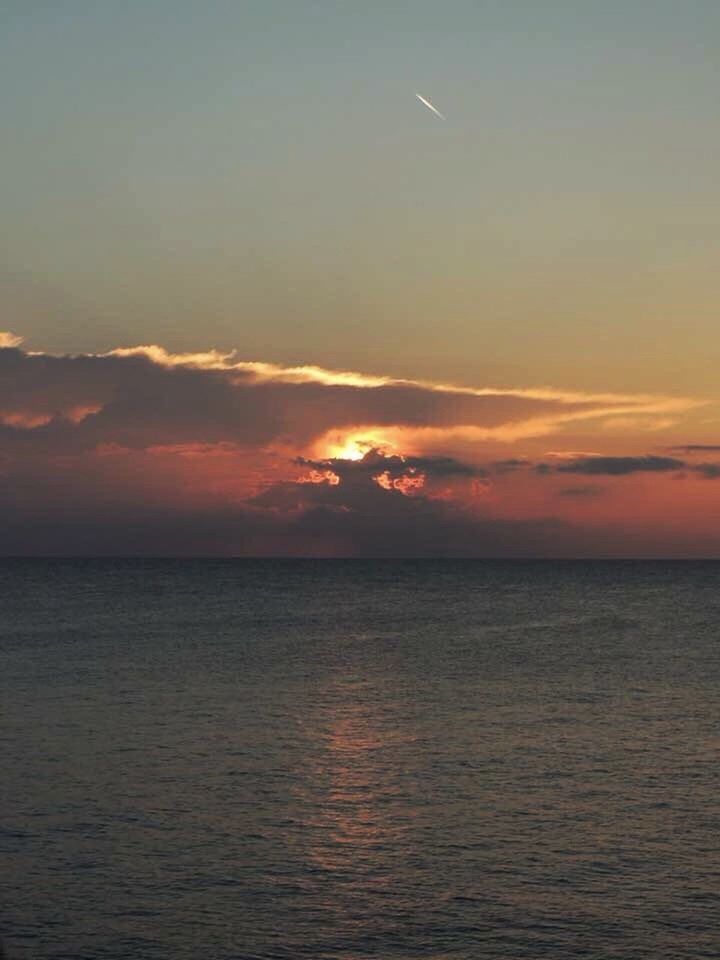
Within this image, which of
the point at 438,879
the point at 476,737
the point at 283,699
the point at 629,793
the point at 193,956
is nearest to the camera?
the point at 193,956

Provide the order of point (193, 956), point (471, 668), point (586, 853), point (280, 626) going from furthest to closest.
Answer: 1. point (280, 626)
2. point (471, 668)
3. point (586, 853)
4. point (193, 956)

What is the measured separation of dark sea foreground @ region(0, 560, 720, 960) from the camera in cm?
3422

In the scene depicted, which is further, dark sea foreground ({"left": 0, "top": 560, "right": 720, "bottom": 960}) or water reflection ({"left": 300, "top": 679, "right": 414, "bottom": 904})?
water reflection ({"left": 300, "top": 679, "right": 414, "bottom": 904})

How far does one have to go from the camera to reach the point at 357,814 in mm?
47188

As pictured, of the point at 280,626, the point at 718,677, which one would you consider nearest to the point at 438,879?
the point at 718,677

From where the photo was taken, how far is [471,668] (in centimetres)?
10219

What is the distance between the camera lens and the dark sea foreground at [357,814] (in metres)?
34.2

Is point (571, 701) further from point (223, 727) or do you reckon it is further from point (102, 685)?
point (102, 685)

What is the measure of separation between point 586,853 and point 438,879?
6083mm

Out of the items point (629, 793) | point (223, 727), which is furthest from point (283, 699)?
point (629, 793)

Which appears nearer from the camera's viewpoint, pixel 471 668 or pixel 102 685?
pixel 102 685

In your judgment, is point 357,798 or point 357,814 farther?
point 357,798

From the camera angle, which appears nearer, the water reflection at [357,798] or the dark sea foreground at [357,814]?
the dark sea foreground at [357,814]

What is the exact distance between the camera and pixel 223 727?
6706cm
